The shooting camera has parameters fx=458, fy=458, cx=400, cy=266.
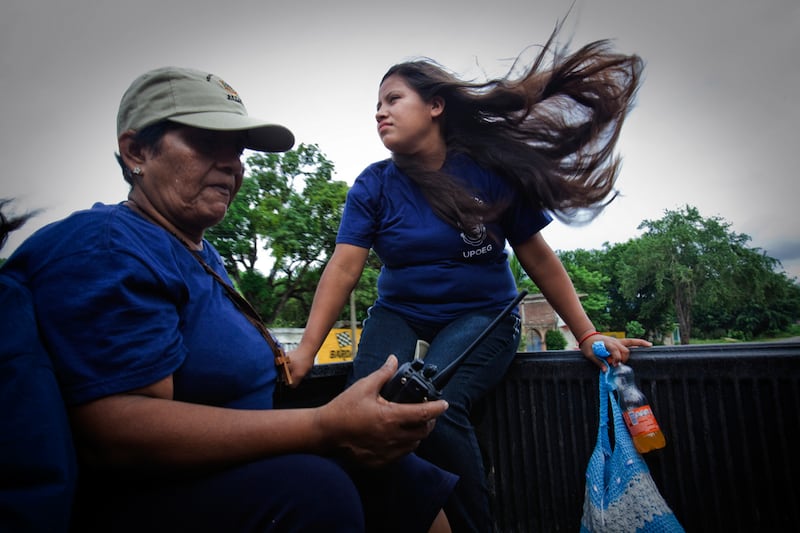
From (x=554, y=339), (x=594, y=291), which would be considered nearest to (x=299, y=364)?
(x=554, y=339)

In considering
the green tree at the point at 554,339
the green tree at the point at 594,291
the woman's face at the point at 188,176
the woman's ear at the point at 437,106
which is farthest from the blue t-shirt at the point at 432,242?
the green tree at the point at 594,291

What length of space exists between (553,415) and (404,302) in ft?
2.75

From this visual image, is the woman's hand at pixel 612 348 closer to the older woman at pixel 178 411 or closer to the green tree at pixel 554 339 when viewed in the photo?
the older woman at pixel 178 411

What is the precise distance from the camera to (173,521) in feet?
2.92

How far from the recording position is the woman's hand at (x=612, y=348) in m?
1.86

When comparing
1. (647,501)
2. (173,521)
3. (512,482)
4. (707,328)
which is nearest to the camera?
(173,521)

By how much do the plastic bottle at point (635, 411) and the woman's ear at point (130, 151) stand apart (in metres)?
1.80

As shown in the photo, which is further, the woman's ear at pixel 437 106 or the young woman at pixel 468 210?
the woman's ear at pixel 437 106

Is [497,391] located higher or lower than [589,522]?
higher

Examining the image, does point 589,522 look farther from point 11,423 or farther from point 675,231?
point 675,231

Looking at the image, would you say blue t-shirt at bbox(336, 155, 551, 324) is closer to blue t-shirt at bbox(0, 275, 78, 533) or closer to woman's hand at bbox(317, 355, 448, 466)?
woman's hand at bbox(317, 355, 448, 466)

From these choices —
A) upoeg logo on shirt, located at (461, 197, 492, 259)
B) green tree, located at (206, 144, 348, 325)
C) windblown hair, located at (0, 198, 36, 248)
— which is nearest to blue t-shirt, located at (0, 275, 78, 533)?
windblown hair, located at (0, 198, 36, 248)

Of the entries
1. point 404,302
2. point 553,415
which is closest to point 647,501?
point 553,415

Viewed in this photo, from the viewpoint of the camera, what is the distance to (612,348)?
6.13 ft
